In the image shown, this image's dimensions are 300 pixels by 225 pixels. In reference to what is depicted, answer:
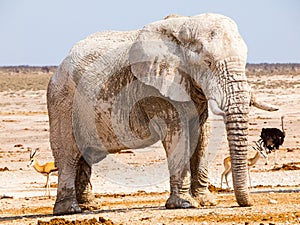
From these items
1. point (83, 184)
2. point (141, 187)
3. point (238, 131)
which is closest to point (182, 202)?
point (238, 131)

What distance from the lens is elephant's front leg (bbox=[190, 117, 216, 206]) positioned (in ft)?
41.5

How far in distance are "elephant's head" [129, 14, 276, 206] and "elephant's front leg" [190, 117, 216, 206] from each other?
716mm

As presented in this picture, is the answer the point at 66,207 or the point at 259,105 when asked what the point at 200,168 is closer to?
the point at 259,105

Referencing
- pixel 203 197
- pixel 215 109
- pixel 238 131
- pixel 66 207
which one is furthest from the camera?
pixel 66 207

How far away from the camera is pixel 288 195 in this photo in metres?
14.0

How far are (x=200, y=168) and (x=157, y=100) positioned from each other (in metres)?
1.12

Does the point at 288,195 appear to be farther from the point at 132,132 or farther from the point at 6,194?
the point at 6,194

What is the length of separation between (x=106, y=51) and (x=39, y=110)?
3649cm

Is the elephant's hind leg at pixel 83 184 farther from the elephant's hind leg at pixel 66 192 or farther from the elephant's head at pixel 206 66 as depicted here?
the elephant's head at pixel 206 66

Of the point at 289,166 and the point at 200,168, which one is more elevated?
the point at 200,168

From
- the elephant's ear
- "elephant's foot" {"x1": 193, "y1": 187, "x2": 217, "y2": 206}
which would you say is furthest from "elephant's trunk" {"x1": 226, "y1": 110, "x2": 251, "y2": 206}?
"elephant's foot" {"x1": 193, "y1": 187, "x2": 217, "y2": 206}

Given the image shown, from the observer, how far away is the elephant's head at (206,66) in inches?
439

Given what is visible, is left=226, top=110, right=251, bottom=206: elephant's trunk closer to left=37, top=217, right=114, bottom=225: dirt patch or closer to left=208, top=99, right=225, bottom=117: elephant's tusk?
left=208, top=99, right=225, bottom=117: elephant's tusk

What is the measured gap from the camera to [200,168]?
12.9 meters
